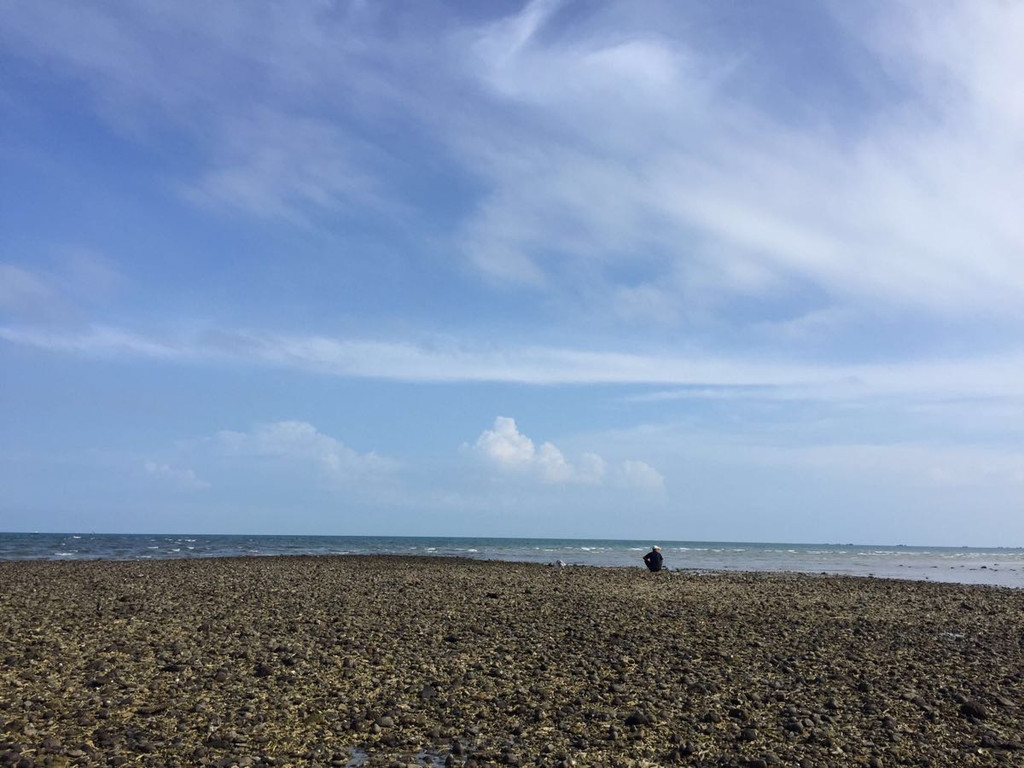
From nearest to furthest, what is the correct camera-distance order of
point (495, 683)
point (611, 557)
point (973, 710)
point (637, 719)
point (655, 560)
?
point (637, 719) < point (973, 710) < point (495, 683) < point (655, 560) < point (611, 557)

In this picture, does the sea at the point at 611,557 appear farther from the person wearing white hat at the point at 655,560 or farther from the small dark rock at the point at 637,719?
the small dark rock at the point at 637,719

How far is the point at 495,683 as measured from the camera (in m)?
13.8

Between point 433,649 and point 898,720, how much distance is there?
902 centimetres

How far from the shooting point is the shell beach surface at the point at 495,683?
10383 mm

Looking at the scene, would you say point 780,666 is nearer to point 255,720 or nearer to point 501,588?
point 255,720

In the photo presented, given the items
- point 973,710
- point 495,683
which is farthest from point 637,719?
point 973,710

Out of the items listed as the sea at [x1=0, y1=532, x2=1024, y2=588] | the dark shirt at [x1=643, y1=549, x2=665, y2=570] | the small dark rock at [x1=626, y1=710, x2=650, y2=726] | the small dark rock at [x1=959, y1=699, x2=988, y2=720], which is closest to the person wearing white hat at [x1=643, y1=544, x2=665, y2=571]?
the dark shirt at [x1=643, y1=549, x2=665, y2=570]

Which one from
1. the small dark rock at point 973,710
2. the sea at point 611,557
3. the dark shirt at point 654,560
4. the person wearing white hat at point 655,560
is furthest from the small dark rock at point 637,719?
the sea at point 611,557

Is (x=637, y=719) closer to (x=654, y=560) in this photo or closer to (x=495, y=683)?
(x=495, y=683)

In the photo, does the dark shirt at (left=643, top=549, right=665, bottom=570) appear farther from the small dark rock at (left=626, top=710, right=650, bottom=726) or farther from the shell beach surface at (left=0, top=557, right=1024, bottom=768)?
the small dark rock at (left=626, top=710, right=650, bottom=726)

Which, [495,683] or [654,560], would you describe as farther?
[654,560]

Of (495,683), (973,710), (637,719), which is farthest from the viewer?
(495,683)

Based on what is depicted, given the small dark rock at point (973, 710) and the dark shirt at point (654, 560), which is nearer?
the small dark rock at point (973, 710)

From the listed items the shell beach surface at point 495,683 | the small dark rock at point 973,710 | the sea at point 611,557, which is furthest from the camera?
the sea at point 611,557
